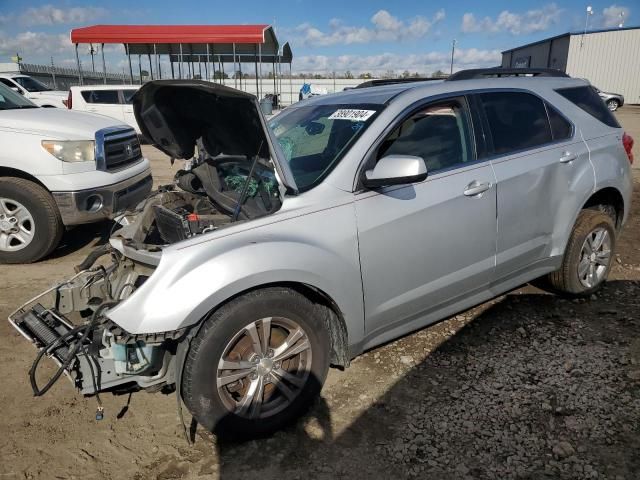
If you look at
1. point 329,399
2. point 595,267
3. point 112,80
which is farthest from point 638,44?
point 329,399

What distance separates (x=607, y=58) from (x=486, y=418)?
143ft

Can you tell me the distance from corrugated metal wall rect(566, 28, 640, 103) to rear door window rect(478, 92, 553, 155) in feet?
133

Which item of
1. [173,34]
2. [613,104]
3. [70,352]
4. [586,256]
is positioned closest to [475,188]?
[586,256]

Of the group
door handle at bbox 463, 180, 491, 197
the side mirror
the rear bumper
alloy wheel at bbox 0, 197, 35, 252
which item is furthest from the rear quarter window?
alloy wheel at bbox 0, 197, 35, 252

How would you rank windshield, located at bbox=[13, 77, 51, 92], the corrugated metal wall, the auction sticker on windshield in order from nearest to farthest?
the auction sticker on windshield, windshield, located at bbox=[13, 77, 51, 92], the corrugated metal wall

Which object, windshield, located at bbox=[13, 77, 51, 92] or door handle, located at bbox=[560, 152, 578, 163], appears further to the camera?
windshield, located at bbox=[13, 77, 51, 92]

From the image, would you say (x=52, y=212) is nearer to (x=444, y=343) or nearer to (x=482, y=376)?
(x=444, y=343)

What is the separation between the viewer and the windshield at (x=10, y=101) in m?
5.59

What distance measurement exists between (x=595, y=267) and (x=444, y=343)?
162cm

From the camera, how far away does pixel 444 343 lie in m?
3.54

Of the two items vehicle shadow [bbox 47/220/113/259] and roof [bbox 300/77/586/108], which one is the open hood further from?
vehicle shadow [bbox 47/220/113/259]

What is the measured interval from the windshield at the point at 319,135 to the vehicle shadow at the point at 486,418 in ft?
4.47

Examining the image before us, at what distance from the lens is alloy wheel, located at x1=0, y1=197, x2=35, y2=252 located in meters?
4.89

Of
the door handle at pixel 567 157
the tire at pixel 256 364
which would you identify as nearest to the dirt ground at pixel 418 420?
the tire at pixel 256 364
